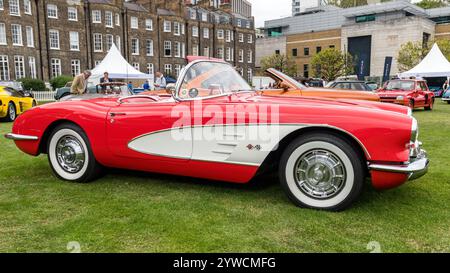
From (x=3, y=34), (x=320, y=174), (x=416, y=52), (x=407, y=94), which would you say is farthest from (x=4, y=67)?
(x=416, y=52)

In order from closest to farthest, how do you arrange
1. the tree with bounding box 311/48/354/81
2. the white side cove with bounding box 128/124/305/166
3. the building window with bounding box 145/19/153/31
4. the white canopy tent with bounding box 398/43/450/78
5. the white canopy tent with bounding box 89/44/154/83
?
Answer: 1. the white side cove with bounding box 128/124/305/166
2. the white canopy tent with bounding box 89/44/154/83
3. the white canopy tent with bounding box 398/43/450/78
4. the building window with bounding box 145/19/153/31
5. the tree with bounding box 311/48/354/81

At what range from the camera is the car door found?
3.94m

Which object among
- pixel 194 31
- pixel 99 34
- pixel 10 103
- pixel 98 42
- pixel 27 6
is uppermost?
pixel 194 31

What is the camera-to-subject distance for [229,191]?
4.21m

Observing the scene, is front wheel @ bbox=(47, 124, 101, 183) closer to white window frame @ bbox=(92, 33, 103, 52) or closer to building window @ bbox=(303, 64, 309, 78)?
white window frame @ bbox=(92, 33, 103, 52)

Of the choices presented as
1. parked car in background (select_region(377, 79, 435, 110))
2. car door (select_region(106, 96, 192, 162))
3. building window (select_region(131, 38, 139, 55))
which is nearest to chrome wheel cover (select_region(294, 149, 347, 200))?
car door (select_region(106, 96, 192, 162))

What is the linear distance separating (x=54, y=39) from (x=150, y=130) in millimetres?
39922

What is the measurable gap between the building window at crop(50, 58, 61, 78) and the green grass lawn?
126 feet

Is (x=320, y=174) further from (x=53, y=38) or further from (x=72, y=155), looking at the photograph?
(x=53, y=38)

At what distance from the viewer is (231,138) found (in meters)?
3.71

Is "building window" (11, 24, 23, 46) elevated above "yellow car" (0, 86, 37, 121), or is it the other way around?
"building window" (11, 24, 23, 46)

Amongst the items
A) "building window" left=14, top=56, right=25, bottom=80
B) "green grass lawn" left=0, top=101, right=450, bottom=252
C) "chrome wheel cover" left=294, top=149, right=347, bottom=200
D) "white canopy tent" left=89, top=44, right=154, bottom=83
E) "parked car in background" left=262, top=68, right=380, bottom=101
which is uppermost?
"building window" left=14, top=56, right=25, bottom=80

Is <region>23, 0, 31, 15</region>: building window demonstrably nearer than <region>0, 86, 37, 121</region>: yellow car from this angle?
No
